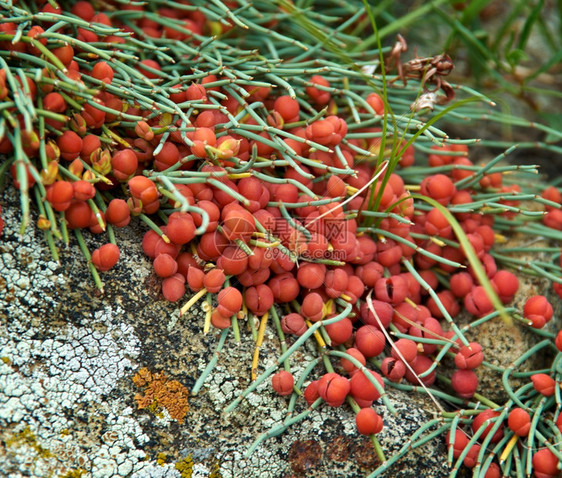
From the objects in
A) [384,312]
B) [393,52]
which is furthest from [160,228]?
[393,52]

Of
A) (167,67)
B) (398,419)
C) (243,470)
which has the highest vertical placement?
(167,67)

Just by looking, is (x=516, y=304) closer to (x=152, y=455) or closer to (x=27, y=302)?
(x=152, y=455)

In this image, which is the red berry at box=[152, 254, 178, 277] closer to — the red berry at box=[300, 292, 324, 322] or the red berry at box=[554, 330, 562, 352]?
the red berry at box=[300, 292, 324, 322]

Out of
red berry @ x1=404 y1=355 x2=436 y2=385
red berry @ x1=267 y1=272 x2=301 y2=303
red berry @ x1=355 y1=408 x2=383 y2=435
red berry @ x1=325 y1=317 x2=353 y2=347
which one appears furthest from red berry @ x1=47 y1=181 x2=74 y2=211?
red berry @ x1=404 y1=355 x2=436 y2=385

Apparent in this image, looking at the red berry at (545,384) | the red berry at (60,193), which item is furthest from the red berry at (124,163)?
the red berry at (545,384)

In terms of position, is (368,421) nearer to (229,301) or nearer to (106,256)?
(229,301)

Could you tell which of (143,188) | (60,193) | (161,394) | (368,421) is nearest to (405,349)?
(368,421)

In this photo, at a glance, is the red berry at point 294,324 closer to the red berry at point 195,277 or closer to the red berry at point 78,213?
the red berry at point 195,277
